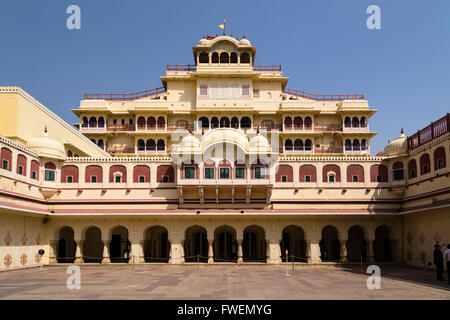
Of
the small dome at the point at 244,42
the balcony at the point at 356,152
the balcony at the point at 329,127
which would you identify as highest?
the small dome at the point at 244,42

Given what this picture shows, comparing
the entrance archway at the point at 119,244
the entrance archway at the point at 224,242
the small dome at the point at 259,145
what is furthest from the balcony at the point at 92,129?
the small dome at the point at 259,145

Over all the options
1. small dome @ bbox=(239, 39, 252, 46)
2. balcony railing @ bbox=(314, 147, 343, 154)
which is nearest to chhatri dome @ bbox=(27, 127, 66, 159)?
small dome @ bbox=(239, 39, 252, 46)

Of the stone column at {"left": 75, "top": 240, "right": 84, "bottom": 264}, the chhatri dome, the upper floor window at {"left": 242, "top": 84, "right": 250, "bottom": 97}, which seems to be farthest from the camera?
the upper floor window at {"left": 242, "top": 84, "right": 250, "bottom": 97}

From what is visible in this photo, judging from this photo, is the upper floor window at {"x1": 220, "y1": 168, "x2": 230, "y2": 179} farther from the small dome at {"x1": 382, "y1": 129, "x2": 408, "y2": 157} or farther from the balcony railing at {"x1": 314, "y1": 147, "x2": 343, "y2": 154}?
the balcony railing at {"x1": 314, "y1": 147, "x2": 343, "y2": 154}

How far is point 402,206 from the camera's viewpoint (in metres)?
39.0

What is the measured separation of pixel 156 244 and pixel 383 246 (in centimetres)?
2260

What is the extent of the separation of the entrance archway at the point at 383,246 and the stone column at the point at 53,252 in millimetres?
30002

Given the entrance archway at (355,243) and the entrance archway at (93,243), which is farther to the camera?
the entrance archway at (93,243)

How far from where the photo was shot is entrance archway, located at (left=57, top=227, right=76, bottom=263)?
1640 inches

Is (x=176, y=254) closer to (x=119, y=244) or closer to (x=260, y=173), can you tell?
(x=119, y=244)

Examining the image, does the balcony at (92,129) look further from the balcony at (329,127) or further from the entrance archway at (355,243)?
the entrance archway at (355,243)

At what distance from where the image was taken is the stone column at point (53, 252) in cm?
3825

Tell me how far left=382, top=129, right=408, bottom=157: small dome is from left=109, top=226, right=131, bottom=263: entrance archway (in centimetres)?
2644
